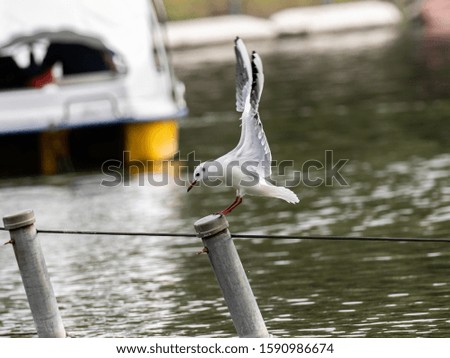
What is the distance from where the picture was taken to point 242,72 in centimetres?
878

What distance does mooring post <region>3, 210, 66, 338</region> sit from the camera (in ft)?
30.9

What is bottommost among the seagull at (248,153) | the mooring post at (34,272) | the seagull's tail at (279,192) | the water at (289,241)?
the water at (289,241)

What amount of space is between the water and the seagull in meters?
2.21

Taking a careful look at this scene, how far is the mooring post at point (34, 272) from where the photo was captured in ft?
30.9

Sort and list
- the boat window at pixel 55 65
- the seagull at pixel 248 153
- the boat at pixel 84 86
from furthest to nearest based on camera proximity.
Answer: the boat window at pixel 55 65 → the boat at pixel 84 86 → the seagull at pixel 248 153

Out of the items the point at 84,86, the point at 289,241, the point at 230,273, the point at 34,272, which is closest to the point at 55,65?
the point at 84,86

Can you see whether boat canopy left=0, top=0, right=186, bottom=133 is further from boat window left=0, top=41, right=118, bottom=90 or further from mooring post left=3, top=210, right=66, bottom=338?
mooring post left=3, top=210, right=66, bottom=338

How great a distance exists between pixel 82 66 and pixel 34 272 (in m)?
13.0

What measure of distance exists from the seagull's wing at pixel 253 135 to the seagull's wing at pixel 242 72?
0.04 m

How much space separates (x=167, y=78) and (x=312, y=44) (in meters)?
26.6

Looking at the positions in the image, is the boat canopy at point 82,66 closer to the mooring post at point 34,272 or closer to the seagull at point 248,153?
the mooring post at point 34,272

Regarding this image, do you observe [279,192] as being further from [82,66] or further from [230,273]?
[82,66]

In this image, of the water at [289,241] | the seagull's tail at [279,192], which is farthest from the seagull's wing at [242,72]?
the water at [289,241]
